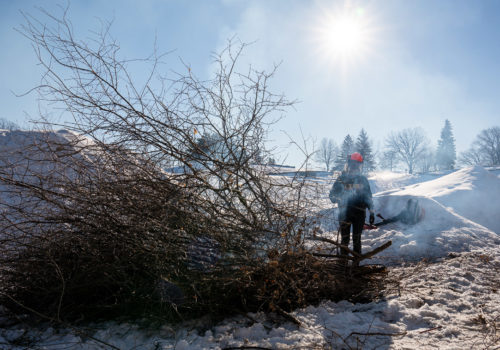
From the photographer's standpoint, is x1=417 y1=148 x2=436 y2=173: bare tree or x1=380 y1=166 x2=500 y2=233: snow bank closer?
x1=380 y1=166 x2=500 y2=233: snow bank

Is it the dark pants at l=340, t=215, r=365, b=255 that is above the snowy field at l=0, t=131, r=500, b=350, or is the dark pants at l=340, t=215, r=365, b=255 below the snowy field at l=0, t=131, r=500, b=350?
above

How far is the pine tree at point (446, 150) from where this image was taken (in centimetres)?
4641

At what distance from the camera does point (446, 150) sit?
153ft

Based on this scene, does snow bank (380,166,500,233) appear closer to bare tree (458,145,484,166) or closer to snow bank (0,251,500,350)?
snow bank (0,251,500,350)

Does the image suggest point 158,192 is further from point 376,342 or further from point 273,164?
point 376,342

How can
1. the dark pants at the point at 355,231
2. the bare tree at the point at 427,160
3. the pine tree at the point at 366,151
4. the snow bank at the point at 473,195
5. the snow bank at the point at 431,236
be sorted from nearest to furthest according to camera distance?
1. the dark pants at the point at 355,231
2. the snow bank at the point at 431,236
3. the snow bank at the point at 473,195
4. the pine tree at the point at 366,151
5. the bare tree at the point at 427,160

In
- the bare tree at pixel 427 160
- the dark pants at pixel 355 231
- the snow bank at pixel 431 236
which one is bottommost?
the snow bank at pixel 431 236

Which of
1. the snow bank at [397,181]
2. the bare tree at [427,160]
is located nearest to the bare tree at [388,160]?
the bare tree at [427,160]

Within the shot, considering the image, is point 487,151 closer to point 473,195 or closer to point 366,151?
point 366,151

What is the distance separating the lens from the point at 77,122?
289cm

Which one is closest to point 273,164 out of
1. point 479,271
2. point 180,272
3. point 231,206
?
point 231,206

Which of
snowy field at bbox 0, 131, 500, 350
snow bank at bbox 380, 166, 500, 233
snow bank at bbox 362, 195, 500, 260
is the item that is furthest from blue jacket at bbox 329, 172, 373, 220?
snow bank at bbox 380, 166, 500, 233

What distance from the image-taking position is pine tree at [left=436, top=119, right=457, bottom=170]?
46.4 metres

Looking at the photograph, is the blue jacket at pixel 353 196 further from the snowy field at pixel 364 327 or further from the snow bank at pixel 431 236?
the snow bank at pixel 431 236
